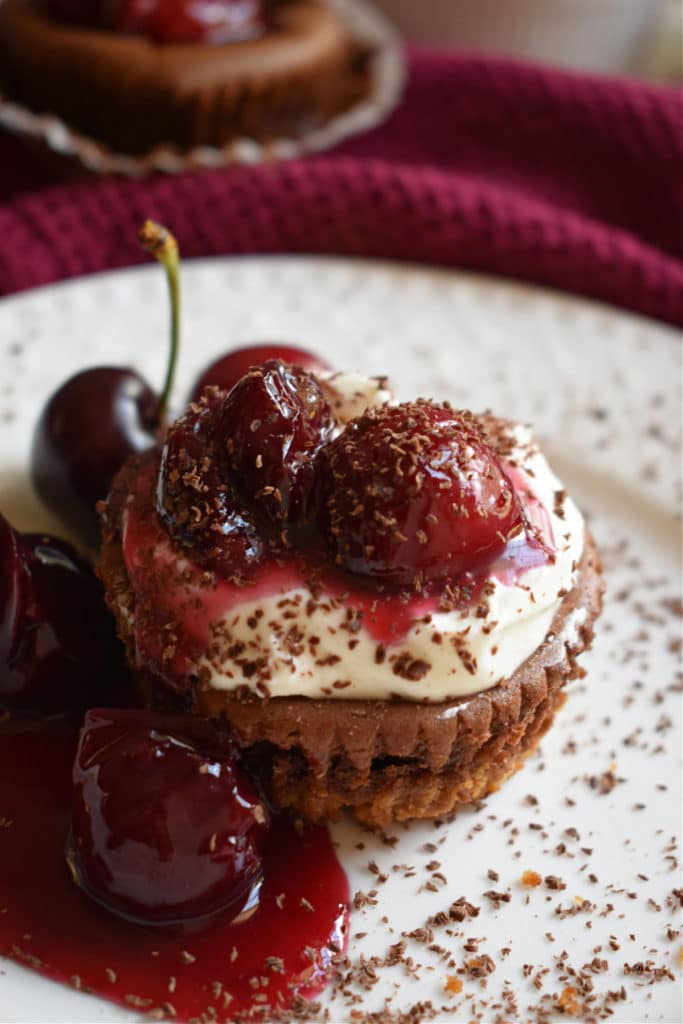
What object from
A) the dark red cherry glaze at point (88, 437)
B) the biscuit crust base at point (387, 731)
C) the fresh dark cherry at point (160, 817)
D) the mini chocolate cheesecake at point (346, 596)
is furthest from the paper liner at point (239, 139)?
the fresh dark cherry at point (160, 817)

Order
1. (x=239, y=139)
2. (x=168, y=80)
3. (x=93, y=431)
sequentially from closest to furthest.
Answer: (x=93, y=431) < (x=168, y=80) < (x=239, y=139)

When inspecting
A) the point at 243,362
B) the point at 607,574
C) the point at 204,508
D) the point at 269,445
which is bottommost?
the point at 607,574

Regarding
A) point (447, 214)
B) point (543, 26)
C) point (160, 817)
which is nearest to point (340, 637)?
point (160, 817)

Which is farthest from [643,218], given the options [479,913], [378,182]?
[479,913]

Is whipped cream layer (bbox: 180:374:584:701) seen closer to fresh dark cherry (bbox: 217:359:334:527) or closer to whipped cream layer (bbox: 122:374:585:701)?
whipped cream layer (bbox: 122:374:585:701)

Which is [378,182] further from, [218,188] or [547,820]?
[547,820]

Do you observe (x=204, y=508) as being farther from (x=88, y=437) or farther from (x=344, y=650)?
(x=88, y=437)

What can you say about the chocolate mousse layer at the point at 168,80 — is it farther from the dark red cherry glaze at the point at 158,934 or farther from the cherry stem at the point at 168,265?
the dark red cherry glaze at the point at 158,934

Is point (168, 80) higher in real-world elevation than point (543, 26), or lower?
lower

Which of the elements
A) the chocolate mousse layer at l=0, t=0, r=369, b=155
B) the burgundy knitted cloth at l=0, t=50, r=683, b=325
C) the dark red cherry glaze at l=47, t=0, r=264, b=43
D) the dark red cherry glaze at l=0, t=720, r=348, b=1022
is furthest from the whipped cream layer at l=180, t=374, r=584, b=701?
the dark red cherry glaze at l=47, t=0, r=264, b=43
